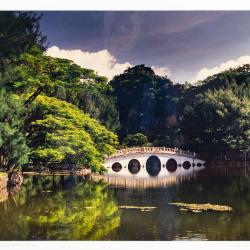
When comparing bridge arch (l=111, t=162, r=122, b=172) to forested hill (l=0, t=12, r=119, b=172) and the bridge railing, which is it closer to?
the bridge railing

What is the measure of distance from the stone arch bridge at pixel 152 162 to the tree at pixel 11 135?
4.05 m

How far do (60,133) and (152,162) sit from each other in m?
7.34

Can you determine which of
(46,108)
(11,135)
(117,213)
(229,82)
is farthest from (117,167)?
(117,213)

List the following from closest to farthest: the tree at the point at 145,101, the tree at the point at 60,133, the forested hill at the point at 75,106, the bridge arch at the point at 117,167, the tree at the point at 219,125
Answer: the forested hill at the point at 75,106 < the tree at the point at 145,101 < the tree at the point at 60,133 < the tree at the point at 219,125 < the bridge arch at the point at 117,167

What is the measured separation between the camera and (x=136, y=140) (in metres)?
13.2

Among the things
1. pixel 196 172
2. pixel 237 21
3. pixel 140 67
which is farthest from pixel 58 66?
pixel 196 172

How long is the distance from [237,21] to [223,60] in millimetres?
1097

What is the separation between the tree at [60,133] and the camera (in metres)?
11.7

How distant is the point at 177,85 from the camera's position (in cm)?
1074

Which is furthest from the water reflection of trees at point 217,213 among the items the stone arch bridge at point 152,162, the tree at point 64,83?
the tree at point 64,83

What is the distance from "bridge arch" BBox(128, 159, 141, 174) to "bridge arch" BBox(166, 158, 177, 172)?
109 cm

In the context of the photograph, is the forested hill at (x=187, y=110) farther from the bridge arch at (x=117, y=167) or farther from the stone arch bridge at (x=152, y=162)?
the bridge arch at (x=117, y=167)

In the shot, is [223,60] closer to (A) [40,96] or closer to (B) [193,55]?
(B) [193,55]
